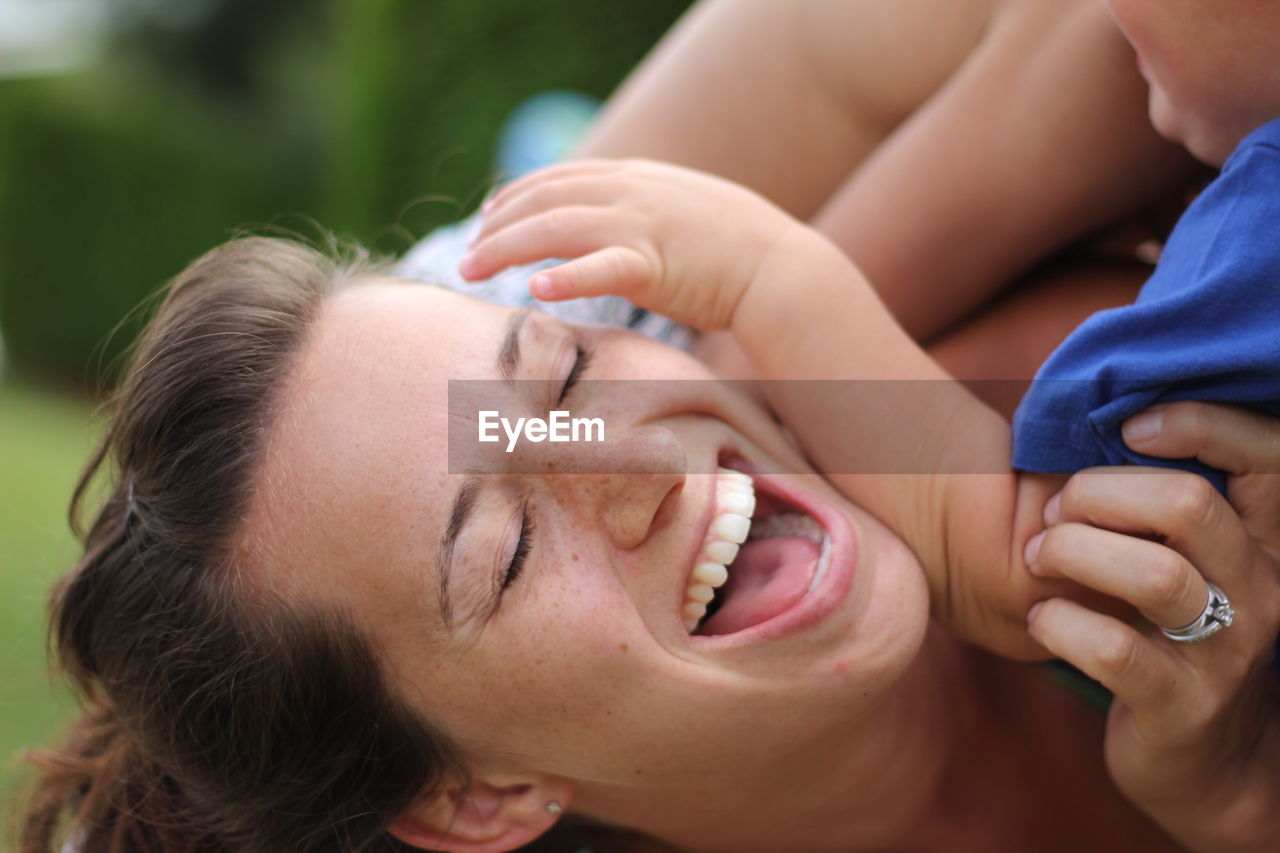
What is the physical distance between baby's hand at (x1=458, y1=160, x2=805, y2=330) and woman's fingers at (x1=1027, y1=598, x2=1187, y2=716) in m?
0.66

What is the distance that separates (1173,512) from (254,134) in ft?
35.5

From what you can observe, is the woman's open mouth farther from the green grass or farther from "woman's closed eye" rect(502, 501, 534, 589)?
the green grass

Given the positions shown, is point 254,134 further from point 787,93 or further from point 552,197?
point 552,197

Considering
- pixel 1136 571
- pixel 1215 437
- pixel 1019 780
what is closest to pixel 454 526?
pixel 1136 571

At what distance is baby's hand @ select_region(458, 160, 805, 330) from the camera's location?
1.62 metres

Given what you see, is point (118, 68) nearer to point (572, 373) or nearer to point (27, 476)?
point (27, 476)

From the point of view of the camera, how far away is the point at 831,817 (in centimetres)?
182

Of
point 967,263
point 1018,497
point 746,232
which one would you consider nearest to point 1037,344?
point 967,263

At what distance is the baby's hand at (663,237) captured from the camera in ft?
5.31

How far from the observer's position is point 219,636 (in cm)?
157

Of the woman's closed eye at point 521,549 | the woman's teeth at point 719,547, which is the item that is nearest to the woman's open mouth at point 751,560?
the woman's teeth at point 719,547

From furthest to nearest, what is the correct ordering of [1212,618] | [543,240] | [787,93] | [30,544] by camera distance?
[30,544], [787,93], [543,240], [1212,618]

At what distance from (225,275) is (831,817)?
1347 millimetres

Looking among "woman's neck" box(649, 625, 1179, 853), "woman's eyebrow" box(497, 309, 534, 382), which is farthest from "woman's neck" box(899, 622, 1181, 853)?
"woman's eyebrow" box(497, 309, 534, 382)
